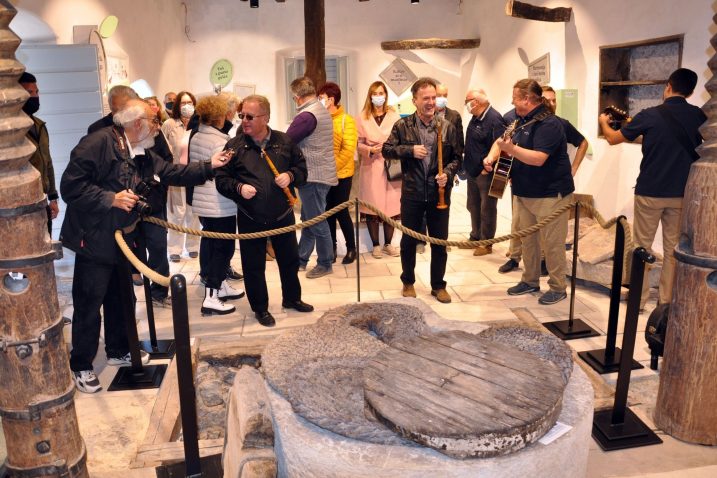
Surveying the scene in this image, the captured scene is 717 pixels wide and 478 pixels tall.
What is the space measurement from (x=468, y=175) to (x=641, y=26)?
7.33ft

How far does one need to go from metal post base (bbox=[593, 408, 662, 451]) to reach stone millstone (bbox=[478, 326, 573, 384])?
0.67 metres

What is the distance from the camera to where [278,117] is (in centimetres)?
1286

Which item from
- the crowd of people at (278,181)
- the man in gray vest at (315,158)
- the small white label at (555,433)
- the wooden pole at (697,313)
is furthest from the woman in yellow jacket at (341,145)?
the small white label at (555,433)

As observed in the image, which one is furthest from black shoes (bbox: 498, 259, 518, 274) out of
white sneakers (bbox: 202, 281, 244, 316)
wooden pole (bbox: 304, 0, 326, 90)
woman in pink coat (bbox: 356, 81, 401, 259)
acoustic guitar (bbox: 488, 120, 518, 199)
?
wooden pole (bbox: 304, 0, 326, 90)

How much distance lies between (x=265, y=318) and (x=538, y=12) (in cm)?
511

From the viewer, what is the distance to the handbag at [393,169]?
653 cm

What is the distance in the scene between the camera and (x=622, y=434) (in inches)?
131

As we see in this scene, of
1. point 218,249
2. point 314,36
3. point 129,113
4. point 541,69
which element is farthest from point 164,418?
point 541,69

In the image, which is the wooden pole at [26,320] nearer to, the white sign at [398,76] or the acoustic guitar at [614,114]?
the acoustic guitar at [614,114]

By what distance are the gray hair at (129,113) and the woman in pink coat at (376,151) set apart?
3.13 m

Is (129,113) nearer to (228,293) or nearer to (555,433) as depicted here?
(228,293)

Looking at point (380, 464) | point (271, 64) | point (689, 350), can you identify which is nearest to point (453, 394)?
point (380, 464)

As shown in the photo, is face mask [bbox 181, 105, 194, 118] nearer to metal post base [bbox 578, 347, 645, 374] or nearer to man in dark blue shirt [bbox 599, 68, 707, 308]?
man in dark blue shirt [bbox 599, 68, 707, 308]

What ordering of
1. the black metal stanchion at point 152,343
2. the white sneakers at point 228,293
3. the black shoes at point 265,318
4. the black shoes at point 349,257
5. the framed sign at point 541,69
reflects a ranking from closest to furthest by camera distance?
the black metal stanchion at point 152,343, the black shoes at point 265,318, the white sneakers at point 228,293, the black shoes at point 349,257, the framed sign at point 541,69
